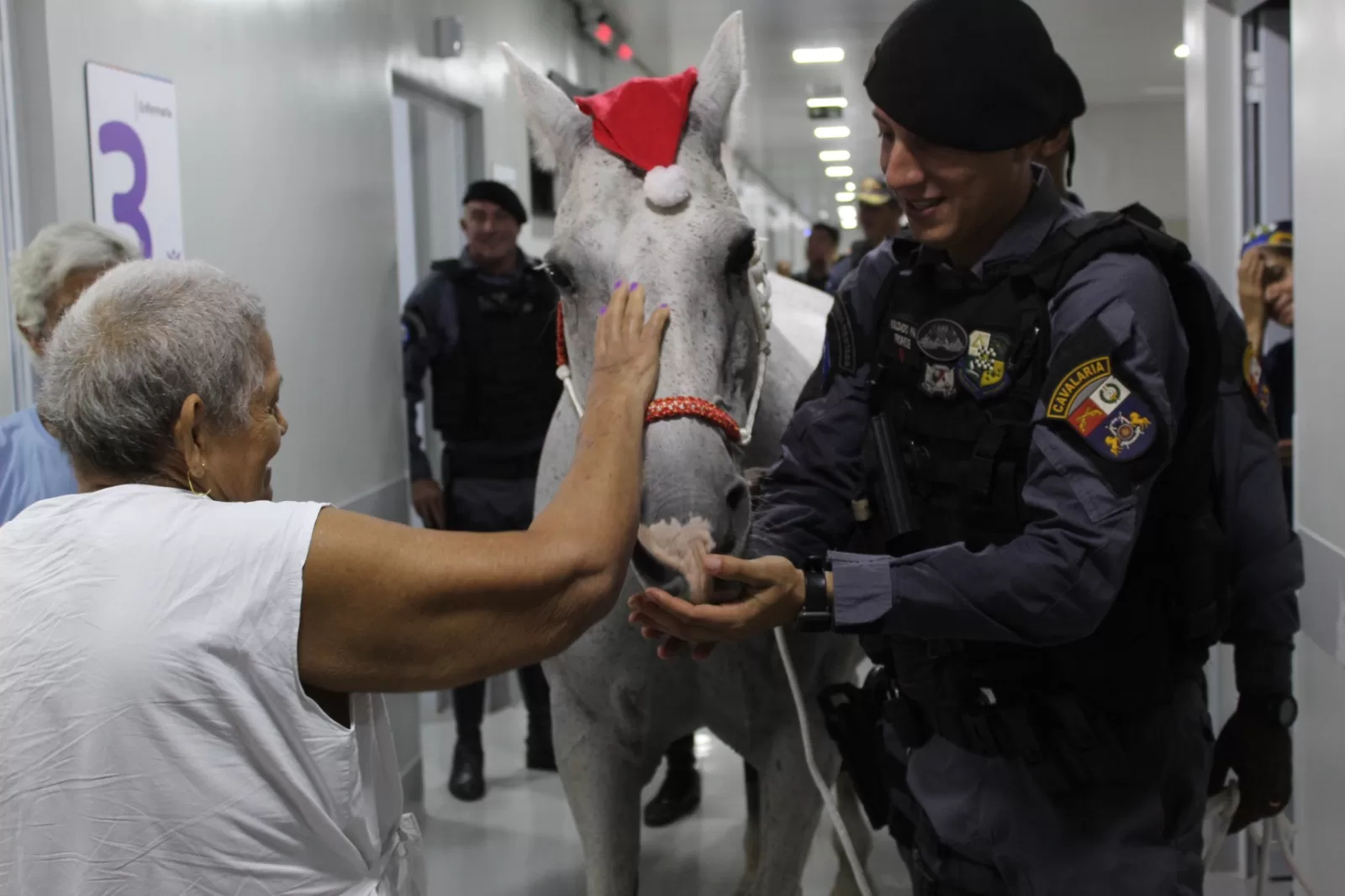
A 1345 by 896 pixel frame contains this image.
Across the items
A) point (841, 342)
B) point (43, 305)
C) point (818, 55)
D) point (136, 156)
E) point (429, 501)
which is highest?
point (818, 55)

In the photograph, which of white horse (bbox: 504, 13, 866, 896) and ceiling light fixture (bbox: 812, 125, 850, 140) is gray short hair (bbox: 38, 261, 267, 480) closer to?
white horse (bbox: 504, 13, 866, 896)

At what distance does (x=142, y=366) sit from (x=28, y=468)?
3.35 feet

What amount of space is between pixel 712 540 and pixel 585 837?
97 centimetres

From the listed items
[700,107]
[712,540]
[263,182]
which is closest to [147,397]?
[712,540]

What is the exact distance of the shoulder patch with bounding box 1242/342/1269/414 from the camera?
1917mm

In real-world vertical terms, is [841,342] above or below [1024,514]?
above

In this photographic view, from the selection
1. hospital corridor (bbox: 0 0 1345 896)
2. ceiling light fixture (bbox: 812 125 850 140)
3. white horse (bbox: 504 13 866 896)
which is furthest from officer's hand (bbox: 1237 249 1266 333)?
ceiling light fixture (bbox: 812 125 850 140)

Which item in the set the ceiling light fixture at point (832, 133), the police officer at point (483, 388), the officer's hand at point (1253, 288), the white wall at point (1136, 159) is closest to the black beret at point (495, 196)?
the police officer at point (483, 388)

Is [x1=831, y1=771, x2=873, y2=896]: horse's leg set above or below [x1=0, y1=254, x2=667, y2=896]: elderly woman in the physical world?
below

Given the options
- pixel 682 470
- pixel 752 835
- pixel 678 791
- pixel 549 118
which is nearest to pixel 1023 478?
pixel 682 470

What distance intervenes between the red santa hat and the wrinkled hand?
2.16 feet

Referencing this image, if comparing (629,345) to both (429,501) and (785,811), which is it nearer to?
(785,811)

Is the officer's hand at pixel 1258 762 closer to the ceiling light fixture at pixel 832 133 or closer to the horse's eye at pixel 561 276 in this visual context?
the horse's eye at pixel 561 276

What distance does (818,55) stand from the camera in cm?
768
